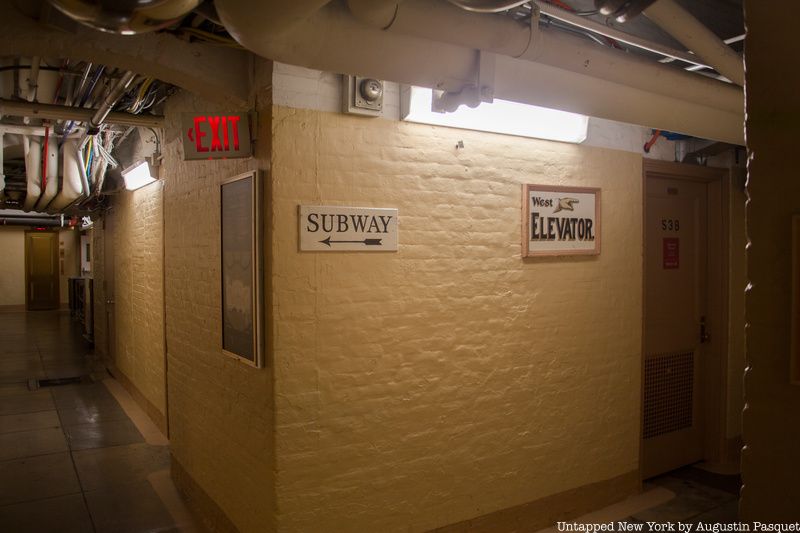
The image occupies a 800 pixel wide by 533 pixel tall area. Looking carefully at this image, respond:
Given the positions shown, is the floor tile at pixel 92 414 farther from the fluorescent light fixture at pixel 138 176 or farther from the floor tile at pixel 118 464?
the fluorescent light fixture at pixel 138 176

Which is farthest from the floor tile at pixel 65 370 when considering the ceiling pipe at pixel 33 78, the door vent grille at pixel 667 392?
the door vent grille at pixel 667 392

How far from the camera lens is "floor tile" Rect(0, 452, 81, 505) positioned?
183 inches

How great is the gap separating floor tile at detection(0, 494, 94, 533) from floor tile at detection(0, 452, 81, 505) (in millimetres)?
136

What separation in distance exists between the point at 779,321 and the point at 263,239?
252 centimetres

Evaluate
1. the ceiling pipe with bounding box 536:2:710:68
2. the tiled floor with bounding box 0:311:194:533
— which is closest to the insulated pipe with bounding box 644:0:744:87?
the ceiling pipe with bounding box 536:2:710:68

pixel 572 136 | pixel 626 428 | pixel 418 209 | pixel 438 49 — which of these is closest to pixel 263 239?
pixel 418 209

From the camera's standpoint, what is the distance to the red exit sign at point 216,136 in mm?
3219

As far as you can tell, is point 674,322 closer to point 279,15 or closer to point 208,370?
point 208,370

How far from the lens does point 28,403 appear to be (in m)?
7.33

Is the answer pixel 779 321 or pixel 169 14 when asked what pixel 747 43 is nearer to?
pixel 779 321

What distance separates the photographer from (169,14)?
6.03ft

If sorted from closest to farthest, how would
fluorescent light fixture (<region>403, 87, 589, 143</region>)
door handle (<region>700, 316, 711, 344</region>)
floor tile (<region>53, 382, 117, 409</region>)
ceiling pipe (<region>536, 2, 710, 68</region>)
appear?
1. ceiling pipe (<region>536, 2, 710, 68</region>)
2. fluorescent light fixture (<region>403, 87, 589, 143</region>)
3. door handle (<region>700, 316, 711, 344</region>)
4. floor tile (<region>53, 382, 117, 409</region>)

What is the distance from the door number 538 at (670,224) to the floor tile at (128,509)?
4.86 m

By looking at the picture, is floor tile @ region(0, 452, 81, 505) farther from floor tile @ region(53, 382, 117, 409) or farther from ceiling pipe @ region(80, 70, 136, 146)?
ceiling pipe @ region(80, 70, 136, 146)
